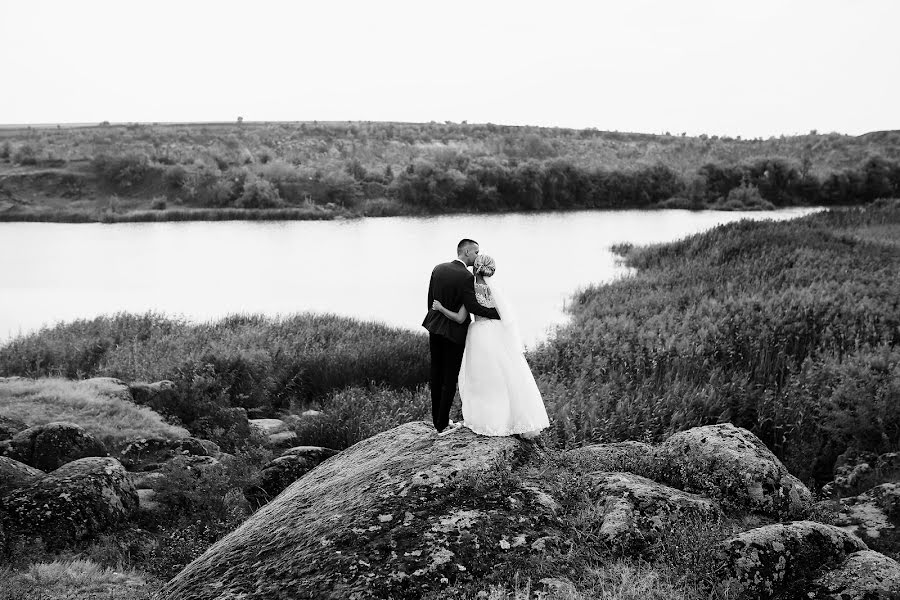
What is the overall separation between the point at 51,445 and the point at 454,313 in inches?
235

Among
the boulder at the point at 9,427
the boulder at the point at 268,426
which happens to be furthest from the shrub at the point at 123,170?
the boulder at the point at 9,427

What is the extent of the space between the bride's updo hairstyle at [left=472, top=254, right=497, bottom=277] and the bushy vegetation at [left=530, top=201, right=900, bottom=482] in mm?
3867

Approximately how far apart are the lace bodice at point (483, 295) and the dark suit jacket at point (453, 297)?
2.0 inches

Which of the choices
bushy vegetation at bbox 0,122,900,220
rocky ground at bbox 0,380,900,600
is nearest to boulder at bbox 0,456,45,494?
rocky ground at bbox 0,380,900,600

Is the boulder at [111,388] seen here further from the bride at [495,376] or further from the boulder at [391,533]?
the bride at [495,376]

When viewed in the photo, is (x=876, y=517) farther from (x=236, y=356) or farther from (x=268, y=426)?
(x=236, y=356)

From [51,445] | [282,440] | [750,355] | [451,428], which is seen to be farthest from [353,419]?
[750,355]

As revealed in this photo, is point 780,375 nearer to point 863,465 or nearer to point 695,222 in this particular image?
point 863,465

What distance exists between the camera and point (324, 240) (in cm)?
3525

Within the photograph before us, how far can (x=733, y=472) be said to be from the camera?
6.74m

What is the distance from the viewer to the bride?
734 cm

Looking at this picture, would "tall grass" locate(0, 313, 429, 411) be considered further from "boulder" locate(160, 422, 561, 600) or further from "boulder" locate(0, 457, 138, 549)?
"boulder" locate(160, 422, 561, 600)

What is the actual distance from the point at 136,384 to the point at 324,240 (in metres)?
23.1

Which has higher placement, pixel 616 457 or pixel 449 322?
pixel 449 322
